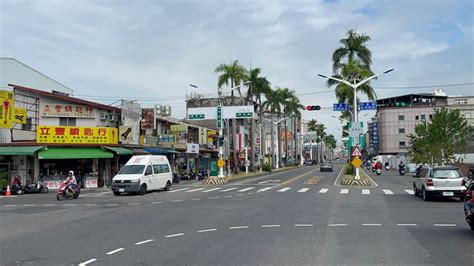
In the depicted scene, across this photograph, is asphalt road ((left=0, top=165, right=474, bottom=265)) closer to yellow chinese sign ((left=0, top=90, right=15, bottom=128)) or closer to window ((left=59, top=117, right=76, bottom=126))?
yellow chinese sign ((left=0, top=90, right=15, bottom=128))

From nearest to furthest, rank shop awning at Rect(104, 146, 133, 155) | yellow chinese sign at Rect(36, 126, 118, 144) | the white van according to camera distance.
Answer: the white van < yellow chinese sign at Rect(36, 126, 118, 144) < shop awning at Rect(104, 146, 133, 155)

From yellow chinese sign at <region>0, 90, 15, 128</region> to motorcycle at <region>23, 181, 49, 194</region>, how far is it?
4.14 meters

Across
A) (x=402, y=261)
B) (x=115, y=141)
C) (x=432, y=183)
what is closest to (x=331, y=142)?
(x=115, y=141)

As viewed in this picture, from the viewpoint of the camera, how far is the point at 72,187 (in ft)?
80.5

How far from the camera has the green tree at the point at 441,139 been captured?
4344cm

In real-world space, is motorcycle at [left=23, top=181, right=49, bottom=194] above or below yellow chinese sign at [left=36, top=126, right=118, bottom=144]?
below

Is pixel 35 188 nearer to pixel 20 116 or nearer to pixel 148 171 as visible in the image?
pixel 20 116

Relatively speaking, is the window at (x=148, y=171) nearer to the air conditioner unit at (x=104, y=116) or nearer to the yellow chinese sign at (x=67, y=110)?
the yellow chinese sign at (x=67, y=110)

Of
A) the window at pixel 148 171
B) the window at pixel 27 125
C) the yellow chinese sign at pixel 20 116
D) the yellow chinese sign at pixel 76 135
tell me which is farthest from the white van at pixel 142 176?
the window at pixel 27 125

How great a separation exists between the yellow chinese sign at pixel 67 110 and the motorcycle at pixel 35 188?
572cm

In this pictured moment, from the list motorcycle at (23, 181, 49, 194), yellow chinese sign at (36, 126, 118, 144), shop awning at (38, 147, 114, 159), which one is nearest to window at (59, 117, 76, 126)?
yellow chinese sign at (36, 126, 118, 144)

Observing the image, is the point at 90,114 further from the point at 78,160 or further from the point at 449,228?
the point at 449,228

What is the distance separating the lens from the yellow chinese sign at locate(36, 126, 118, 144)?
3184 cm

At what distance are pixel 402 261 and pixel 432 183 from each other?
1313 centimetres
